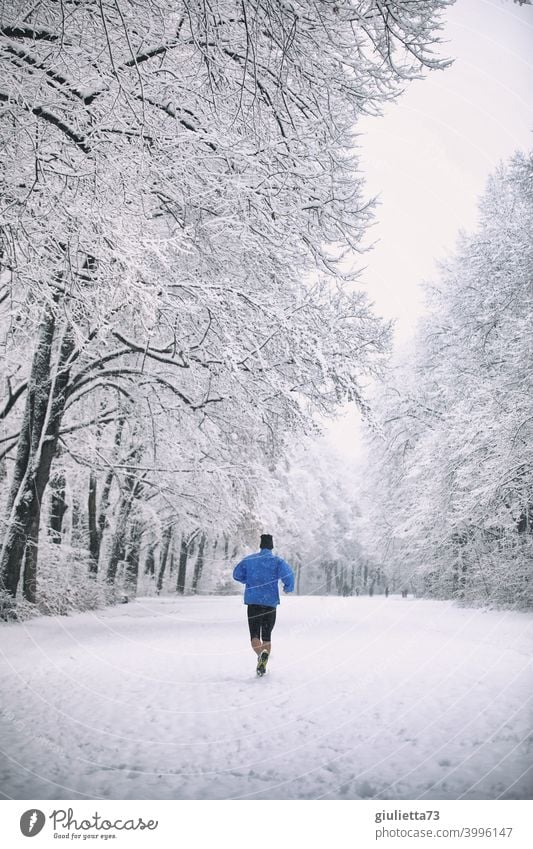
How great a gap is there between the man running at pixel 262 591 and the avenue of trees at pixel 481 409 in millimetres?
2081

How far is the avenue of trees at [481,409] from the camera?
26.1 feet

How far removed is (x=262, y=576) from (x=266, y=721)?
1703 millimetres

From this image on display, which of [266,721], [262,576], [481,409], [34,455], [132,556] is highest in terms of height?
[481,409]

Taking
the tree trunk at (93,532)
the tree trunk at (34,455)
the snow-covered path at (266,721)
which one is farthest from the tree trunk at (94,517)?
the snow-covered path at (266,721)

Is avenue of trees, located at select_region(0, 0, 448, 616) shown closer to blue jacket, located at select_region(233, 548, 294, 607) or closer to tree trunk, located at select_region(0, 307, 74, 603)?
tree trunk, located at select_region(0, 307, 74, 603)

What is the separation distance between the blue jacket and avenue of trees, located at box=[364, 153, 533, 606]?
2055 mm

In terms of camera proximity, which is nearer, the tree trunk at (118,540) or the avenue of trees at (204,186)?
the avenue of trees at (204,186)

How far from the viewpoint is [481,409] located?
9391 millimetres

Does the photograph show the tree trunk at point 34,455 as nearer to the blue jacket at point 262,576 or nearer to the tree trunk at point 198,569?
the blue jacket at point 262,576

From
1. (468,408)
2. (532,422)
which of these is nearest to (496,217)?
(468,408)

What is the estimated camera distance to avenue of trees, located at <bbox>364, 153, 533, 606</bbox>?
7.96 metres

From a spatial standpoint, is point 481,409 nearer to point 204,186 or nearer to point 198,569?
point 204,186
